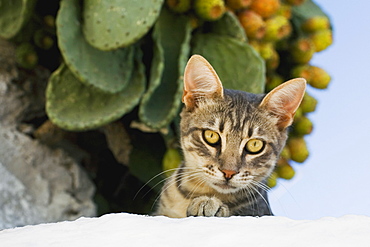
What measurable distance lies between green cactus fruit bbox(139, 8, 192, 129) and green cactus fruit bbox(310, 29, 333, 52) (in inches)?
27.2

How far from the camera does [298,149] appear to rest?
2.50 m

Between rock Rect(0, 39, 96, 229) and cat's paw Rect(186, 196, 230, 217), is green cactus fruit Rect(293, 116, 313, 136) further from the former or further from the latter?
cat's paw Rect(186, 196, 230, 217)

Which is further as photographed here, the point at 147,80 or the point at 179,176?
the point at 147,80

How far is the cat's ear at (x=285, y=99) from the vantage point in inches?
62.7

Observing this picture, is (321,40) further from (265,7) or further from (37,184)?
(37,184)

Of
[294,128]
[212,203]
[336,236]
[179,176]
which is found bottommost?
[294,128]

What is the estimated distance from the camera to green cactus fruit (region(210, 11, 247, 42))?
2334mm

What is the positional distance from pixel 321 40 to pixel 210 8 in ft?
2.23

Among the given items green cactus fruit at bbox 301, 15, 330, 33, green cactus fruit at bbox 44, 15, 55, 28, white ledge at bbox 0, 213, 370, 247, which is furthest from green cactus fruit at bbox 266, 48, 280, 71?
white ledge at bbox 0, 213, 370, 247

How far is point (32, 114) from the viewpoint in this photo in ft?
8.16

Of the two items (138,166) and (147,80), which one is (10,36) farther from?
(138,166)

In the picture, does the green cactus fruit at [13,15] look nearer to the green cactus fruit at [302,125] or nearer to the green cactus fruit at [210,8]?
the green cactus fruit at [210,8]

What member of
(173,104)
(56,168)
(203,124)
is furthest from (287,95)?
(56,168)

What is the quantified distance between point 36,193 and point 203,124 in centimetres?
104
